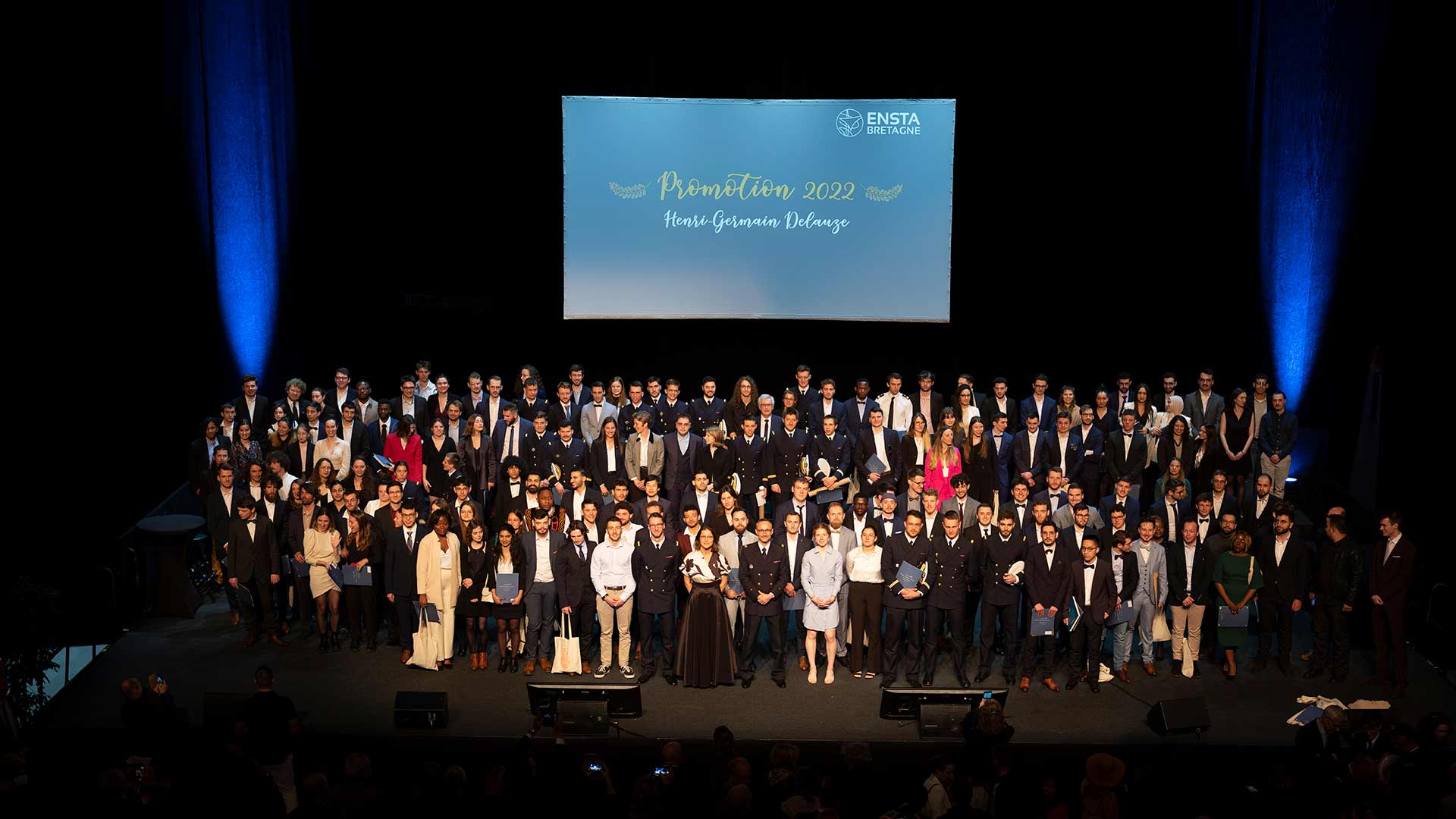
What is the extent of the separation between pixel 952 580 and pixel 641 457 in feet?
9.56

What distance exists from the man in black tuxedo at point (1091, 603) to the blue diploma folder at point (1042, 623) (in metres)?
0.09

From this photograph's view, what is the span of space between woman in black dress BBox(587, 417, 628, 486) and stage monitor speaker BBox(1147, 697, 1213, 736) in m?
4.60

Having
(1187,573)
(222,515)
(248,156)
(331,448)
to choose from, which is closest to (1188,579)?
(1187,573)

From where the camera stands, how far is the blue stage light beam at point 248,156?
13.3 m

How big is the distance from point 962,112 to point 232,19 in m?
7.16

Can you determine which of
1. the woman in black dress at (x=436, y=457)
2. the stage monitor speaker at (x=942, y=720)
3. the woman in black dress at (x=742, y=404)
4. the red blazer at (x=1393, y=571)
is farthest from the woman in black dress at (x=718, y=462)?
the red blazer at (x=1393, y=571)

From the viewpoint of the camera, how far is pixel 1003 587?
9516mm

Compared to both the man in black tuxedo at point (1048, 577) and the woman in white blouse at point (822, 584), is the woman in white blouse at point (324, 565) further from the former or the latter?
the man in black tuxedo at point (1048, 577)

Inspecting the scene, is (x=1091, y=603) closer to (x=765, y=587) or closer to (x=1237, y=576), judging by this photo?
(x=1237, y=576)

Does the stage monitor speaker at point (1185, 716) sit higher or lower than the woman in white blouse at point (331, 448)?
lower

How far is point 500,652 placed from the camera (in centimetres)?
985

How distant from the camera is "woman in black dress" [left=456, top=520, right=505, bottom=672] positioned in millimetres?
9641

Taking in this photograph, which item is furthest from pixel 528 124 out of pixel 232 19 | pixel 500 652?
pixel 500 652

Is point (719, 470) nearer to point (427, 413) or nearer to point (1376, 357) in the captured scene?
point (427, 413)
